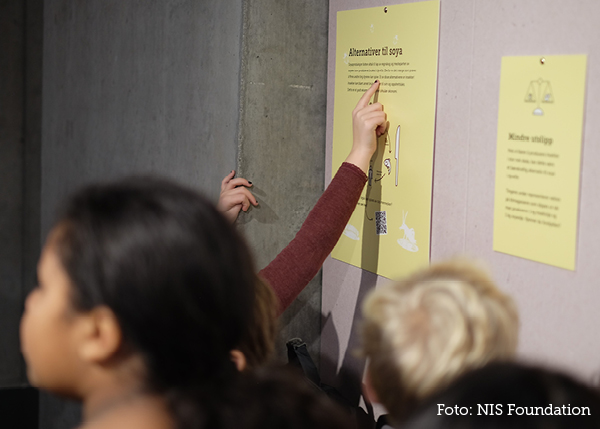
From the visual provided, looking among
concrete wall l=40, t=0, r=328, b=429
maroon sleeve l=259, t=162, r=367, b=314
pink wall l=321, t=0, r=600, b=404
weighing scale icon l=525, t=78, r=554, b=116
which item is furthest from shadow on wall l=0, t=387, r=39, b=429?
weighing scale icon l=525, t=78, r=554, b=116

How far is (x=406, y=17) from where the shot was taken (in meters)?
1.92

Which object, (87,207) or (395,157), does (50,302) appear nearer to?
(87,207)

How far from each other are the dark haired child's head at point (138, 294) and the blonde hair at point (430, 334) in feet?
0.80

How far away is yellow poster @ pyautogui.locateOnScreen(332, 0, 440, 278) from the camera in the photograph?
1863 mm

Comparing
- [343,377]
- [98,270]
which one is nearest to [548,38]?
[98,270]

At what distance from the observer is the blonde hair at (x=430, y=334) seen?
977 millimetres

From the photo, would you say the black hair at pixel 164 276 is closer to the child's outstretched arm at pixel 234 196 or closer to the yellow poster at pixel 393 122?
the yellow poster at pixel 393 122

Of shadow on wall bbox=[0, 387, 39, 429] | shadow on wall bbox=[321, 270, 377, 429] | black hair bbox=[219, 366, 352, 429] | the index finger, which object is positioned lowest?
shadow on wall bbox=[0, 387, 39, 429]

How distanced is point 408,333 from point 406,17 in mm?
1195

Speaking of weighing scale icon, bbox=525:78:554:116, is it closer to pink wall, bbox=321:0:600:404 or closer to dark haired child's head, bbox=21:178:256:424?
pink wall, bbox=321:0:600:404

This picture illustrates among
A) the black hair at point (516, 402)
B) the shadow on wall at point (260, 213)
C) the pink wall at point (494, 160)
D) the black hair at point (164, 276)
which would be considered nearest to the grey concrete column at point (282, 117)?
the shadow on wall at point (260, 213)

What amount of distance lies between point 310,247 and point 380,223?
1.15ft

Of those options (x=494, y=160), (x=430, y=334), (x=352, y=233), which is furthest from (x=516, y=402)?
(x=352, y=233)

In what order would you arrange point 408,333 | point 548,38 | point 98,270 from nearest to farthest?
point 98,270, point 408,333, point 548,38
